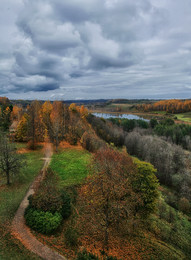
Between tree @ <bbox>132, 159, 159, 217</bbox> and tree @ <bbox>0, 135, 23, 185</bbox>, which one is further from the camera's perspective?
tree @ <bbox>0, 135, 23, 185</bbox>

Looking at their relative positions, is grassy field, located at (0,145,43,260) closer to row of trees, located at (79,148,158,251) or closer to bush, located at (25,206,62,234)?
bush, located at (25,206,62,234)

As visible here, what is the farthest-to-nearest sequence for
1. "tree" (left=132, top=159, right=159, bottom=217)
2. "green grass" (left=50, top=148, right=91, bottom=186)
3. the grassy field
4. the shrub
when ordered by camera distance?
the shrub
"green grass" (left=50, top=148, right=91, bottom=186)
"tree" (left=132, top=159, right=159, bottom=217)
the grassy field

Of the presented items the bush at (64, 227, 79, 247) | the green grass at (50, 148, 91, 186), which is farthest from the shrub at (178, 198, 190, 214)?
the bush at (64, 227, 79, 247)

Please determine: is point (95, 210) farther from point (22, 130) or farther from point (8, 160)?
point (22, 130)

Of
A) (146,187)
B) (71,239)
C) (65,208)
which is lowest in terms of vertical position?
(71,239)

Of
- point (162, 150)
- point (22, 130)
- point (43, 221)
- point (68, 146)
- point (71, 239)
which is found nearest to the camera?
point (71, 239)

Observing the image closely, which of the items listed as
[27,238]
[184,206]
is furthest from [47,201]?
[184,206]

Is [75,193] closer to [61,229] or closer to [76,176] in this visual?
[76,176]
